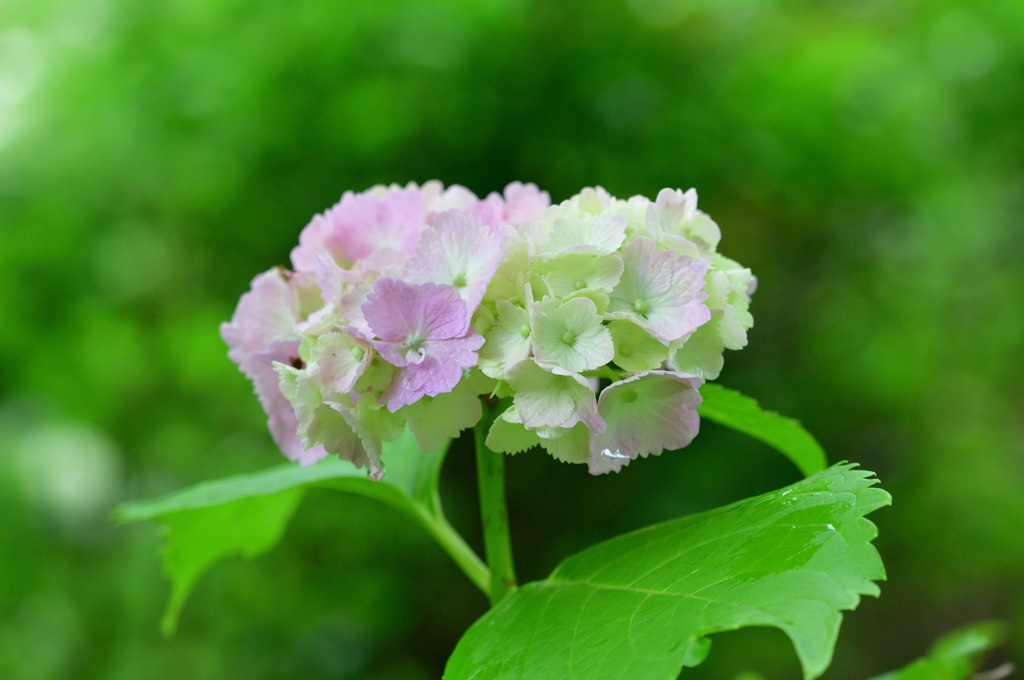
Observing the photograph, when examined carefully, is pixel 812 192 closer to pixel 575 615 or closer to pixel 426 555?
pixel 426 555

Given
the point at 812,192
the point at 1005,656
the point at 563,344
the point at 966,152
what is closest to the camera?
the point at 563,344

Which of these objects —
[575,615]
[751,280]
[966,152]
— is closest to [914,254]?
[966,152]

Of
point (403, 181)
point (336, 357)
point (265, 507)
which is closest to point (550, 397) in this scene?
point (336, 357)

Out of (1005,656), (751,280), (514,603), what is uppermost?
(751,280)

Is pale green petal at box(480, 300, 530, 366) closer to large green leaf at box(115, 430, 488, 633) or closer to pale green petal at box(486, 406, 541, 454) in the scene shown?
pale green petal at box(486, 406, 541, 454)

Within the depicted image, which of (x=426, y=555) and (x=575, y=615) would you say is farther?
(x=426, y=555)

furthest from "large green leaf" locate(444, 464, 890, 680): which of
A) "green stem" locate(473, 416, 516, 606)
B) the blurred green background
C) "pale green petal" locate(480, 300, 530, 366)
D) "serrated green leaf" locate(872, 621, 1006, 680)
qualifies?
the blurred green background

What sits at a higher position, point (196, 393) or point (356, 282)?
point (356, 282)

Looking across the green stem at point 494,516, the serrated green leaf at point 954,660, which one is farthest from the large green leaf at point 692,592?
the serrated green leaf at point 954,660
